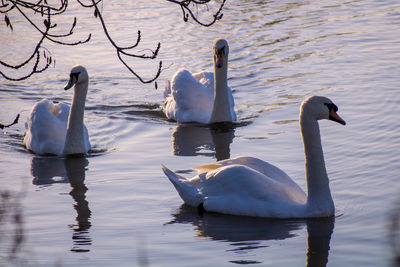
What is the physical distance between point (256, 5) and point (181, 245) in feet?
48.8

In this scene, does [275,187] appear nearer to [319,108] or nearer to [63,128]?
[319,108]

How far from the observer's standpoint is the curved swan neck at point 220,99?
12.5 metres

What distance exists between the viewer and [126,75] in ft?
51.9

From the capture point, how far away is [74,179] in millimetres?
9844

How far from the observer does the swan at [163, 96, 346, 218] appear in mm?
7766

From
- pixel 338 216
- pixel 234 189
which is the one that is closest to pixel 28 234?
pixel 234 189

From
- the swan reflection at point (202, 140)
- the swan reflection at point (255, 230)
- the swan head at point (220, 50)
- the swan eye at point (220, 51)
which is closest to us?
the swan reflection at point (255, 230)

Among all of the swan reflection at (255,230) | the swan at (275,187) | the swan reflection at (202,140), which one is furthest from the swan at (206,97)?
the swan reflection at (255,230)

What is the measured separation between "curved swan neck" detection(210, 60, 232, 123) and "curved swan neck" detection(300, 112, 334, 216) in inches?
179

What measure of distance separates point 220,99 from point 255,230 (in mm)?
5193

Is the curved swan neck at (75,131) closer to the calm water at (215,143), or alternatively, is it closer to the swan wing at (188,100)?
the calm water at (215,143)

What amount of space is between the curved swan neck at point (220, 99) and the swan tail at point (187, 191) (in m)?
4.03

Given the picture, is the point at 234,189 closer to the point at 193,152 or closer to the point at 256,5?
the point at 193,152

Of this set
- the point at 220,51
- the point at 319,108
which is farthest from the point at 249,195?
the point at 220,51
